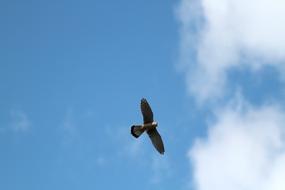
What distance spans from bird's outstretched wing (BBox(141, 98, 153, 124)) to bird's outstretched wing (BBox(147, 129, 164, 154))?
0.85 m

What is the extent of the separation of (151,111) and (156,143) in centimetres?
236

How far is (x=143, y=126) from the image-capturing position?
65.1 meters

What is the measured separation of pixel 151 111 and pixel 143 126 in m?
1.24

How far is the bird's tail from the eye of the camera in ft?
214

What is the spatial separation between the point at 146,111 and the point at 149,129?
4.63 feet

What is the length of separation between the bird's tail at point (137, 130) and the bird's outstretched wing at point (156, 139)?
0.54 meters

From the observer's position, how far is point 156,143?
215 feet

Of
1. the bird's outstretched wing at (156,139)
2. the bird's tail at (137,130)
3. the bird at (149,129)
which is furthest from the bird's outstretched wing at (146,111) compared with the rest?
the bird's outstretched wing at (156,139)

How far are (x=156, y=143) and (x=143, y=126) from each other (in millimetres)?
1493

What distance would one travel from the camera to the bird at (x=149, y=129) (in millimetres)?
64769

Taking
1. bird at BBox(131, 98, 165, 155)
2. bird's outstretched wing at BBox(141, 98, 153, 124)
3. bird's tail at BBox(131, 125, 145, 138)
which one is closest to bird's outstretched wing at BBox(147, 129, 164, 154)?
bird at BBox(131, 98, 165, 155)

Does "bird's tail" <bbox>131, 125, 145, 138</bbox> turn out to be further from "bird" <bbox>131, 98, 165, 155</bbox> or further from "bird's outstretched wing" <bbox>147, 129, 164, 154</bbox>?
"bird's outstretched wing" <bbox>147, 129, 164, 154</bbox>

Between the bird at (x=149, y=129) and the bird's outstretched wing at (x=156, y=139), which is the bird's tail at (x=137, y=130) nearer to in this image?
the bird at (x=149, y=129)

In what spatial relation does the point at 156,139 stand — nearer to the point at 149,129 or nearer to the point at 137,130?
the point at 149,129
